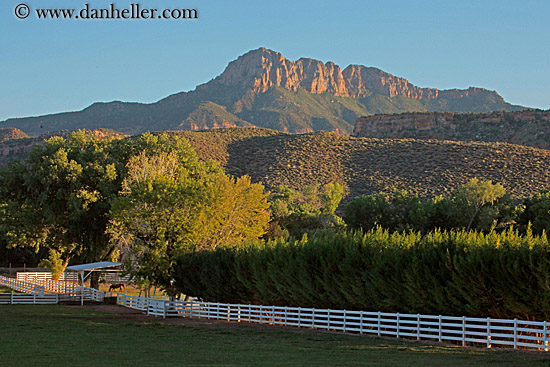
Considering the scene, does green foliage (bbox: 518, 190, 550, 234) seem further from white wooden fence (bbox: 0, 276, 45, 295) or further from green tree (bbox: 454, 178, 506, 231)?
white wooden fence (bbox: 0, 276, 45, 295)

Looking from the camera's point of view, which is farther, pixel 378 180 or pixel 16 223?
pixel 378 180

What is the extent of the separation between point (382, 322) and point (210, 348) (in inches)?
337

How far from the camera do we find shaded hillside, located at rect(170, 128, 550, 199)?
75.6 m

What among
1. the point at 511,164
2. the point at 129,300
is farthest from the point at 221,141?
the point at 129,300

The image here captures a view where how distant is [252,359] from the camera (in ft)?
56.1

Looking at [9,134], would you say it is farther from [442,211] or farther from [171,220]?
[171,220]

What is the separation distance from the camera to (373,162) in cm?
8838

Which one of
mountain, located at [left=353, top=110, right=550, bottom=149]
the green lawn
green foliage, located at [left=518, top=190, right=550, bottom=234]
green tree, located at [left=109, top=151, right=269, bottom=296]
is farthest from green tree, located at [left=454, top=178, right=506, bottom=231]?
mountain, located at [left=353, top=110, right=550, bottom=149]

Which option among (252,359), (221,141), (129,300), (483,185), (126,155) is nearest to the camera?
(252,359)

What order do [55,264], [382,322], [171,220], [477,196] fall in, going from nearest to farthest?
[382,322] < [171,220] < [477,196] < [55,264]

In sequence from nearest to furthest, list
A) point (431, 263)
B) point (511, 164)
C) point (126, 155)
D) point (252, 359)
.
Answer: point (252, 359) → point (431, 263) → point (126, 155) → point (511, 164)

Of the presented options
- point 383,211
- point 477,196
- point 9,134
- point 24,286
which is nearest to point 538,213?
point 477,196

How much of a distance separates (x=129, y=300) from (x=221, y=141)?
2674 inches

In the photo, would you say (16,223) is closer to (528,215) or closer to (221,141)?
(528,215)
